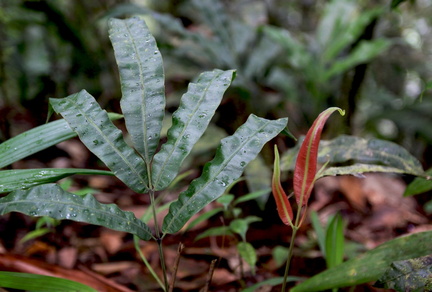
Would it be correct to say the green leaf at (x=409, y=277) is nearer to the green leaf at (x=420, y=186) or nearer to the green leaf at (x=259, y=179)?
the green leaf at (x=420, y=186)

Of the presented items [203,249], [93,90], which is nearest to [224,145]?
[203,249]

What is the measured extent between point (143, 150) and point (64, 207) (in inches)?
5.5

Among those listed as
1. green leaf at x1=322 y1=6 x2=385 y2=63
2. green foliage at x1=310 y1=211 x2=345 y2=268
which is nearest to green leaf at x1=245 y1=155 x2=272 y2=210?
green foliage at x1=310 y1=211 x2=345 y2=268

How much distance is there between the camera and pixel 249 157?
1.89 ft

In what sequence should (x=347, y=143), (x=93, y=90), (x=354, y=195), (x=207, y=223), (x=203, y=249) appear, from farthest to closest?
(x=93, y=90) < (x=354, y=195) < (x=207, y=223) < (x=203, y=249) < (x=347, y=143)

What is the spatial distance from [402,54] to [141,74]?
215 centimetres

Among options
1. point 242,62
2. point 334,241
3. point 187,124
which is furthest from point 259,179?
point 242,62

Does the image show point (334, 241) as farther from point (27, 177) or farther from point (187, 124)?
point (27, 177)

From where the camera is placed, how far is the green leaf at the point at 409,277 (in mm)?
541

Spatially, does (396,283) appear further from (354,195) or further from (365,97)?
Result: (365,97)

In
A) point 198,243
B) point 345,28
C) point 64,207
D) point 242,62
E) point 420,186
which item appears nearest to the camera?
point 64,207

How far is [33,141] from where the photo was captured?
0.68m

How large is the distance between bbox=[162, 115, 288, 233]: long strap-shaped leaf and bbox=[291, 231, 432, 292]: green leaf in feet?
0.86

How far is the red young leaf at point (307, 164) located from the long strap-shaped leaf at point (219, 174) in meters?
0.06
